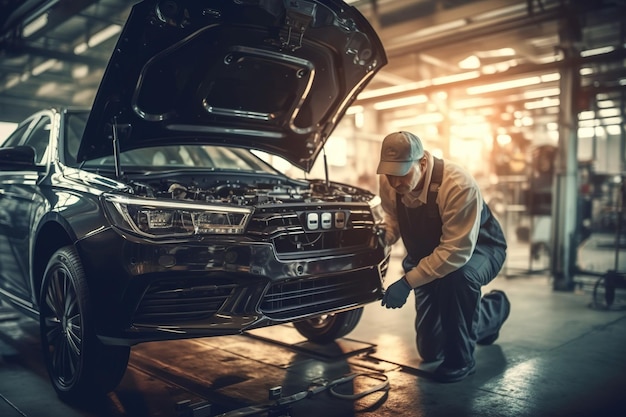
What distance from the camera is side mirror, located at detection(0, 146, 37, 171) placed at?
268 centimetres

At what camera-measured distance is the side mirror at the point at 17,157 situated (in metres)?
2.68

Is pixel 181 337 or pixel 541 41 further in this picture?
pixel 541 41

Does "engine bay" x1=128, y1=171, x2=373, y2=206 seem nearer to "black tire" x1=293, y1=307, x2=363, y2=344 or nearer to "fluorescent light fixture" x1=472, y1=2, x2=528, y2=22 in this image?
"black tire" x1=293, y1=307, x2=363, y2=344

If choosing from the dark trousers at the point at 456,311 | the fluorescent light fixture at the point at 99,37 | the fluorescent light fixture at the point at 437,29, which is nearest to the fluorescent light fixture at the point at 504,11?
the fluorescent light fixture at the point at 437,29

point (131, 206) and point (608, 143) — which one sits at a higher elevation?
point (608, 143)

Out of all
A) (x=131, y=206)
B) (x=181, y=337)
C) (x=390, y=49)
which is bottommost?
(x=181, y=337)

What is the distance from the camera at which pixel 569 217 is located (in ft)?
18.1

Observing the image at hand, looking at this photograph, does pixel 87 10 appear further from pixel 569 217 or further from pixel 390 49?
pixel 569 217

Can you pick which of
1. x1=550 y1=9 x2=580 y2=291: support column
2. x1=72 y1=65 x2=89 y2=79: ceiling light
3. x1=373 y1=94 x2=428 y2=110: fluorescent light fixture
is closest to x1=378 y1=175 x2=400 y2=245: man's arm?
x1=550 y1=9 x2=580 y2=291: support column

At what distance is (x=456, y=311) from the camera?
267 centimetres

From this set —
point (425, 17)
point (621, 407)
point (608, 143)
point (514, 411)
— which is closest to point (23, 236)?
point (514, 411)

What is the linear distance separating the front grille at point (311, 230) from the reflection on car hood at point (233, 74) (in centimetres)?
82

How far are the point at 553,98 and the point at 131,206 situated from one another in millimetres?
13235

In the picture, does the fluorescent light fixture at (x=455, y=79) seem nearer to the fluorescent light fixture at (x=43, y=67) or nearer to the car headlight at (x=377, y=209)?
the car headlight at (x=377, y=209)
